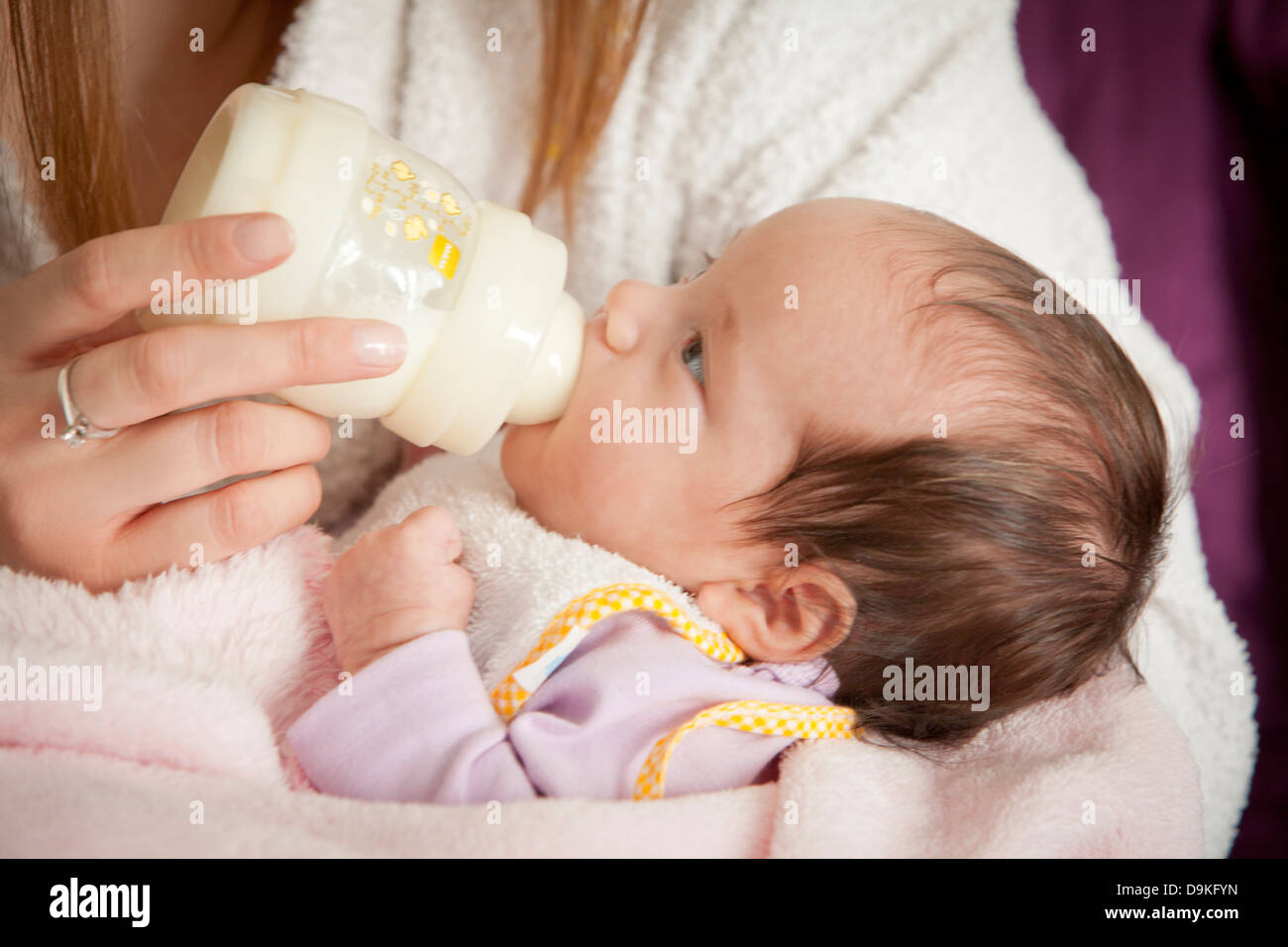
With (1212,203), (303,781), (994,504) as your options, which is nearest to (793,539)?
(994,504)

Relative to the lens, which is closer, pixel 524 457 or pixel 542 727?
pixel 542 727

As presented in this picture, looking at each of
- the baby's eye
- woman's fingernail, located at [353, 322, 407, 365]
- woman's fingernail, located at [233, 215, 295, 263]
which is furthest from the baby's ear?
woman's fingernail, located at [233, 215, 295, 263]

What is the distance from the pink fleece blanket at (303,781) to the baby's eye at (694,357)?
1.32 ft

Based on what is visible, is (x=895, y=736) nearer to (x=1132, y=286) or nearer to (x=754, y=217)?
(x=754, y=217)

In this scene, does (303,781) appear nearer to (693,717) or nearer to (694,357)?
(693,717)

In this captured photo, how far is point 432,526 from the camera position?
1.01 meters

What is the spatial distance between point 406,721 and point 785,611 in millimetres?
410

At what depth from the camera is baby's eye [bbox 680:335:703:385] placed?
1021 mm

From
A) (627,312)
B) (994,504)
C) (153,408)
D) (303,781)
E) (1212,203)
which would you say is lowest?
(303,781)

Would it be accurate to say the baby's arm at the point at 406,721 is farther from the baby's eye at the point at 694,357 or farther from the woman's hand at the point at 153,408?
the baby's eye at the point at 694,357

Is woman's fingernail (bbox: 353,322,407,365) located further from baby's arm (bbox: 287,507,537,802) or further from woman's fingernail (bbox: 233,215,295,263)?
baby's arm (bbox: 287,507,537,802)

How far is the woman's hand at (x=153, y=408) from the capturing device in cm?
76

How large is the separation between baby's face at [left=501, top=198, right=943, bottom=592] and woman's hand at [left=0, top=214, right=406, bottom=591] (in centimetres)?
28

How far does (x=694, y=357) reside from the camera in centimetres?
104
